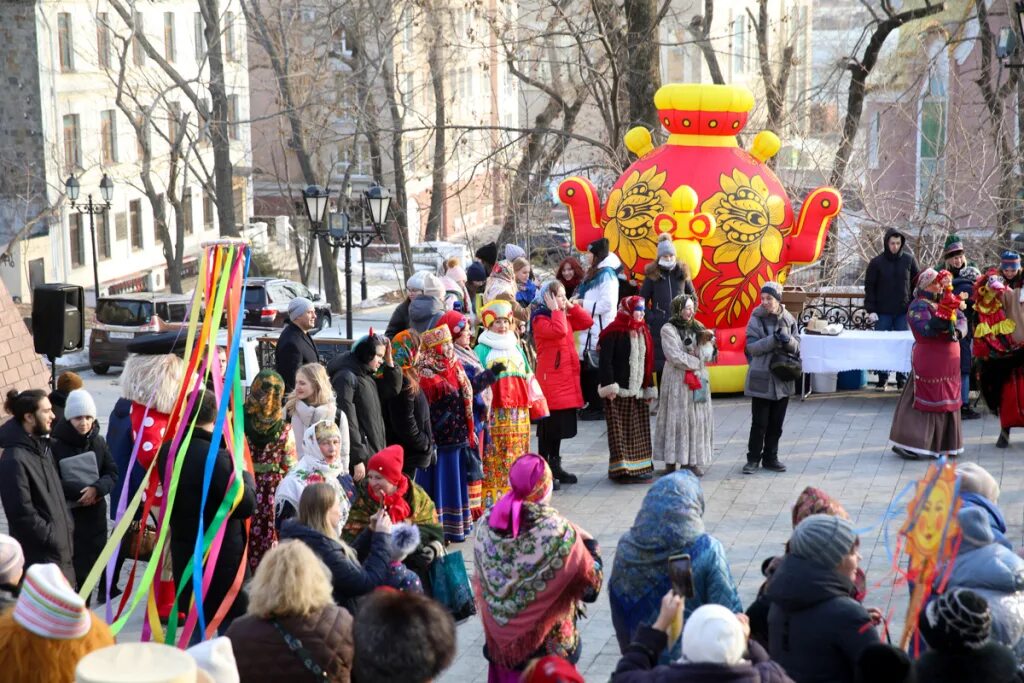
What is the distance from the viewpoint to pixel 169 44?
4541 centimetres

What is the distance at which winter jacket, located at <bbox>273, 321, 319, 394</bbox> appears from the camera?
9484 millimetres

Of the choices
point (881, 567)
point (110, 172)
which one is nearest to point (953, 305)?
point (881, 567)

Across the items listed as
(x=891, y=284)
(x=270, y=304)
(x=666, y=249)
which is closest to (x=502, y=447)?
(x=666, y=249)

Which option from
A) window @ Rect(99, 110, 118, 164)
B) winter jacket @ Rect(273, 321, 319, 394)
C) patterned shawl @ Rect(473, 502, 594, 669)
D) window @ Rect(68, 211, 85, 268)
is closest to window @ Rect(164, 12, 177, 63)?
window @ Rect(99, 110, 118, 164)

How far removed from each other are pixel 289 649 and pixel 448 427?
15.2 ft

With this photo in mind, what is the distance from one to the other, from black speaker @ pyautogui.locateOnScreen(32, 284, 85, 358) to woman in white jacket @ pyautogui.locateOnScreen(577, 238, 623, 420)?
452cm

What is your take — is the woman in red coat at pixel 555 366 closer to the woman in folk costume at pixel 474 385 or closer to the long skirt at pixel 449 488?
the woman in folk costume at pixel 474 385

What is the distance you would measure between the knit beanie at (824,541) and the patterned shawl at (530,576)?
108 cm

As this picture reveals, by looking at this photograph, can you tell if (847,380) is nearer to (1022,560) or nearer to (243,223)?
(1022,560)

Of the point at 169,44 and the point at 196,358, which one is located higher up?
the point at 169,44

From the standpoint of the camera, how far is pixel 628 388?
36.1 ft

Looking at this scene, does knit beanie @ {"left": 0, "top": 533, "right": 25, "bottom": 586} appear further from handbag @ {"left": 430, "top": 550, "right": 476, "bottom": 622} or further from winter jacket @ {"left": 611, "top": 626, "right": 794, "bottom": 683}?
winter jacket @ {"left": 611, "top": 626, "right": 794, "bottom": 683}

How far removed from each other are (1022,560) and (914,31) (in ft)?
75.9

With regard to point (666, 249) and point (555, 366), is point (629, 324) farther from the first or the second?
point (666, 249)
